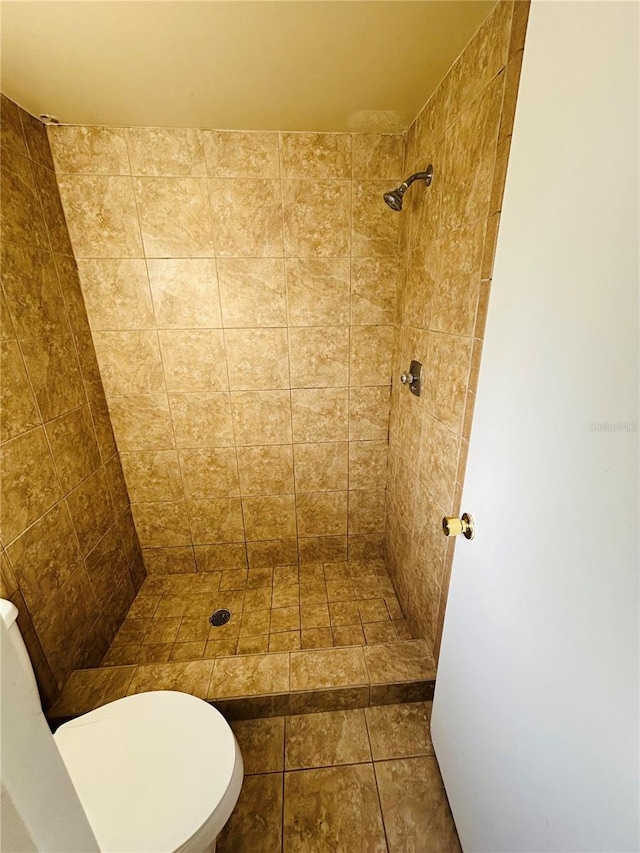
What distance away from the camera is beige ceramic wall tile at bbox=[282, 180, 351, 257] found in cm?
142

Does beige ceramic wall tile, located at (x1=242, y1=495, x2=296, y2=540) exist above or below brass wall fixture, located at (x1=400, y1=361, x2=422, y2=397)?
below

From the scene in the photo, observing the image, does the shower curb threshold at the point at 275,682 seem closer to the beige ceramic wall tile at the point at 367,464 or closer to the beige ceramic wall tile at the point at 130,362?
the beige ceramic wall tile at the point at 367,464

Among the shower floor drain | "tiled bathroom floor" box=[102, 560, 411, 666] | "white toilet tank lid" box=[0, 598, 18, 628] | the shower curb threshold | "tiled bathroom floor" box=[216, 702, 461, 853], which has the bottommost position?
"tiled bathroom floor" box=[216, 702, 461, 853]

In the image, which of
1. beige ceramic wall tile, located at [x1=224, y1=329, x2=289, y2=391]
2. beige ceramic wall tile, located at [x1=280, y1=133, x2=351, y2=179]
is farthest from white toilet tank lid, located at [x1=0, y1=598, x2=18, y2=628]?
beige ceramic wall tile, located at [x1=280, y1=133, x2=351, y2=179]

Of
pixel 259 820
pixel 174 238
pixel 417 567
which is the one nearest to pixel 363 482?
pixel 417 567

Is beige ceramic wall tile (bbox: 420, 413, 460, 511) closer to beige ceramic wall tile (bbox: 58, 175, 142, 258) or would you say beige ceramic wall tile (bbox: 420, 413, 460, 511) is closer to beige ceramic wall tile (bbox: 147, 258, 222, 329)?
beige ceramic wall tile (bbox: 147, 258, 222, 329)

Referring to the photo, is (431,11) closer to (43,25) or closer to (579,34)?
(579,34)

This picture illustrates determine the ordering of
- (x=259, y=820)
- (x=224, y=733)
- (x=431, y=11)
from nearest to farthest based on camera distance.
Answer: (x=431, y=11)
(x=224, y=733)
(x=259, y=820)

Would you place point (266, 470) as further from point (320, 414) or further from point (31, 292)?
point (31, 292)

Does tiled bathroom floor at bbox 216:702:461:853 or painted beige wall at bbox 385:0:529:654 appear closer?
painted beige wall at bbox 385:0:529:654

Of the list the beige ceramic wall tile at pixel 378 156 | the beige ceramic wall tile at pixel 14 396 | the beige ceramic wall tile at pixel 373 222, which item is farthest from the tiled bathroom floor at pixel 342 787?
the beige ceramic wall tile at pixel 378 156

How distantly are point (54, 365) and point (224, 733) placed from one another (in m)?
1.38

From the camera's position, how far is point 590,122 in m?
0.41

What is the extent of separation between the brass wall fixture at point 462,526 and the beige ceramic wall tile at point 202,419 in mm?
1212
